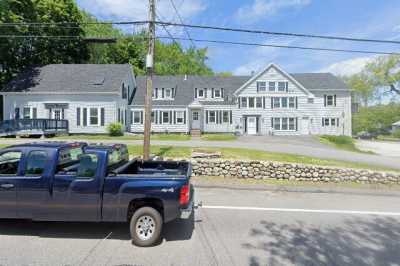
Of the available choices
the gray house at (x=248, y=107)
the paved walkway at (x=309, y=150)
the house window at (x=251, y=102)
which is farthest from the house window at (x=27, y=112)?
the house window at (x=251, y=102)

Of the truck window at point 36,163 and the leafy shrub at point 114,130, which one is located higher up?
the leafy shrub at point 114,130

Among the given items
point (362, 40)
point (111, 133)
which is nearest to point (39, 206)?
point (362, 40)

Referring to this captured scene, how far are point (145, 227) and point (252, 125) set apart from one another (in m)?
34.4

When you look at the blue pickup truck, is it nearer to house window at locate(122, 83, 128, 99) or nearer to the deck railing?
the deck railing

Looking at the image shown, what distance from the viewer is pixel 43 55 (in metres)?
41.3

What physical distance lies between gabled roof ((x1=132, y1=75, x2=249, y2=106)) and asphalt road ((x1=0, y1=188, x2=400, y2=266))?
30764mm

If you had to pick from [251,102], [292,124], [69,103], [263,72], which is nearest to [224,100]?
[251,102]

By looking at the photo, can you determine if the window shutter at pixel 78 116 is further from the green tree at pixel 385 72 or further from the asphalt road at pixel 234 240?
the green tree at pixel 385 72

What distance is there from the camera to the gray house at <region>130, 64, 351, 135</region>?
37.8m

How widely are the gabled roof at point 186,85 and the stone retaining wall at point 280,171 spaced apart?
25164 mm

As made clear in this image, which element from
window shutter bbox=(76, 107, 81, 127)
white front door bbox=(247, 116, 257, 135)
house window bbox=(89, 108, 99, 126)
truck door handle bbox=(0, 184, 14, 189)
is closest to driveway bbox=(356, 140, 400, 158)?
white front door bbox=(247, 116, 257, 135)

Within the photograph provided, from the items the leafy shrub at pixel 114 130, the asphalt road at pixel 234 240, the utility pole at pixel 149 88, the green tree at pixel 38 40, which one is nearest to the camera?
the asphalt road at pixel 234 240

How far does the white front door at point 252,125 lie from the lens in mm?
39188

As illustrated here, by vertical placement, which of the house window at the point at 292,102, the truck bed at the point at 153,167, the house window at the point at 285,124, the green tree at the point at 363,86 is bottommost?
the truck bed at the point at 153,167
